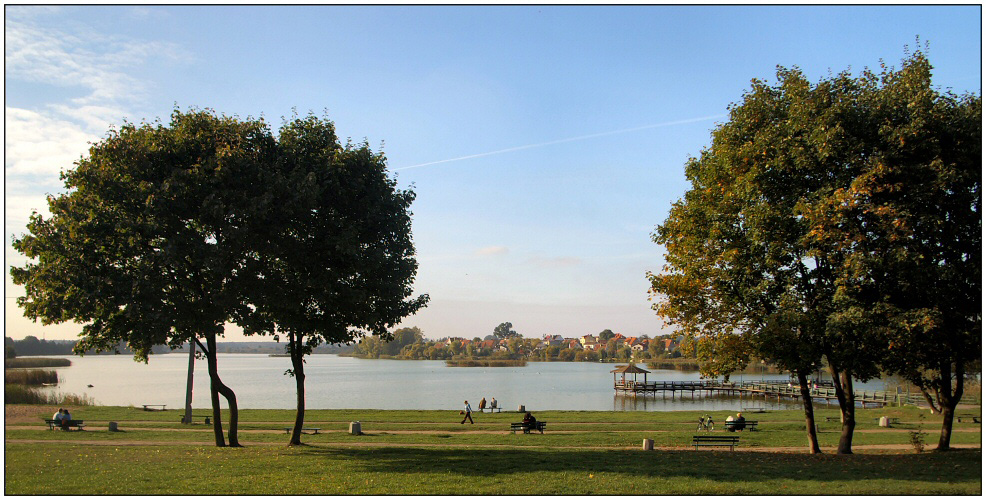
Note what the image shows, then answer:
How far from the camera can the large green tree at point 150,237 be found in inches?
808

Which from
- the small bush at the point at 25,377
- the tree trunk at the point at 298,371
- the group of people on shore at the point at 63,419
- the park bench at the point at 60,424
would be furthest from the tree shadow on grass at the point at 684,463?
the small bush at the point at 25,377

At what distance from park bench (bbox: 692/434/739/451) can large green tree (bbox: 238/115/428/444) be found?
11390mm

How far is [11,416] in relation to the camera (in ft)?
123

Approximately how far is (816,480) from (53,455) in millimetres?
21358

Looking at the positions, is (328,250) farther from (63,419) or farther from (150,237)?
(63,419)

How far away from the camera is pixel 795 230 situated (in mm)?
19891

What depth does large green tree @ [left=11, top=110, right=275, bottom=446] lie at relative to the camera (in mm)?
20531

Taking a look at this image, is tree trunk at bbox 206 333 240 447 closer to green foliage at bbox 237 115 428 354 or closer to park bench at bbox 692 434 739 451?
green foliage at bbox 237 115 428 354

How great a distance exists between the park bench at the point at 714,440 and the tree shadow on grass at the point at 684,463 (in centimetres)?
124

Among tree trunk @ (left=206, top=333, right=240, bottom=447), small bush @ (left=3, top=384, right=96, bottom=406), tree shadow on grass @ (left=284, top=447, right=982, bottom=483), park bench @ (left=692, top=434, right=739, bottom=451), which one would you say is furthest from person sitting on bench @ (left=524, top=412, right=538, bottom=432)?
small bush @ (left=3, top=384, right=96, bottom=406)

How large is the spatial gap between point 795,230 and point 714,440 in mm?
9555

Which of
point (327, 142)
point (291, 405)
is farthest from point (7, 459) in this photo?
point (291, 405)

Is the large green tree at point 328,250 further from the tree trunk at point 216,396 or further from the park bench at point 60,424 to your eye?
the park bench at point 60,424

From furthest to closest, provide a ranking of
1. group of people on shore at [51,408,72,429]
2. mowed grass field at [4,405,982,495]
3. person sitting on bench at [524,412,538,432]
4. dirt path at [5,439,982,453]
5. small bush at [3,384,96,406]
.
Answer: small bush at [3,384,96,406] → person sitting on bench at [524,412,538,432] → group of people on shore at [51,408,72,429] → dirt path at [5,439,982,453] → mowed grass field at [4,405,982,495]
